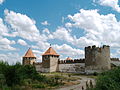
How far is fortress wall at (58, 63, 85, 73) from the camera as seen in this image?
45.3m

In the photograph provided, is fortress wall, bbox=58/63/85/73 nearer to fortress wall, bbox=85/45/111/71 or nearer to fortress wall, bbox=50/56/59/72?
fortress wall, bbox=50/56/59/72

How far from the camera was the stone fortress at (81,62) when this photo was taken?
39.7 metres

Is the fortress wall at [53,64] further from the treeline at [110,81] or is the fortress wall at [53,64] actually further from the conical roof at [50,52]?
the treeline at [110,81]

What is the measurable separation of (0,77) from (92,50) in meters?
26.5

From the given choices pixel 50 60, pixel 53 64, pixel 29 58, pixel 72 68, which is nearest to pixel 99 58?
pixel 72 68

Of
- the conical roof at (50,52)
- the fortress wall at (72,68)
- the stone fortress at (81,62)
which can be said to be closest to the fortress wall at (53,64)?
the stone fortress at (81,62)

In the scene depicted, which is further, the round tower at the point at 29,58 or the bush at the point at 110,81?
the round tower at the point at 29,58

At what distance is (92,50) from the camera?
40594mm

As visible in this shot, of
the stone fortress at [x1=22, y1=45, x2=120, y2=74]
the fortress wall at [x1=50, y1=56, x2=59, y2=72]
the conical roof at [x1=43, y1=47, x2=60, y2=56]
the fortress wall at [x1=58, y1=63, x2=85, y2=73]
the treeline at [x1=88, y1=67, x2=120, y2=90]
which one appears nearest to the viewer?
the treeline at [x1=88, y1=67, x2=120, y2=90]

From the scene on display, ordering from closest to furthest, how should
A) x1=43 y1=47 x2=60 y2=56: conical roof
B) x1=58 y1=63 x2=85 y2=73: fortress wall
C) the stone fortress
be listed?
the stone fortress
x1=58 y1=63 x2=85 y2=73: fortress wall
x1=43 y1=47 x2=60 y2=56: conical roof

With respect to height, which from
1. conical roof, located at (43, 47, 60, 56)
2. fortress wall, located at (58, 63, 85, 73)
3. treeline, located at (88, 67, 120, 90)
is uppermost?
conical roof, located at (43, 47, 60, 56)

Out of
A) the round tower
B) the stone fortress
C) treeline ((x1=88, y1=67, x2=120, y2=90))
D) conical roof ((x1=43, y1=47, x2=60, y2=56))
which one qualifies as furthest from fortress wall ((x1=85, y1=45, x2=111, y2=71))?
treeline ((x1=88, y1=67, x2=120, y2=90))

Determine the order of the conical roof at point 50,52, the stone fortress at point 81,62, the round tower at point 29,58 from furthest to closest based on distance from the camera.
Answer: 1. the round tower at point 29,58
2. the conical roof at point 50,52
3. the stone fortress at point 81,62

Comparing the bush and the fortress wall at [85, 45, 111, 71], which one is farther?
the fortress wall at [85, 45, 111, 71]
